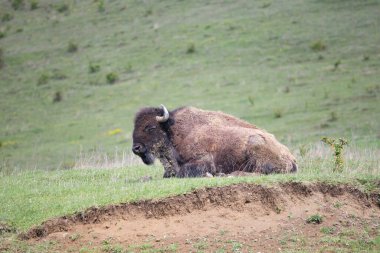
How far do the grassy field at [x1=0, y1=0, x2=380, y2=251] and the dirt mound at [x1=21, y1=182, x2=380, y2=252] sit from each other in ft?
24.2

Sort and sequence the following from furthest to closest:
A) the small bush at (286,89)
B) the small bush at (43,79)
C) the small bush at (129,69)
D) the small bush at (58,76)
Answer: the small bush at (58,76), the small bush at (43,79), the small bush at (129,69), the small bush at (286,89)

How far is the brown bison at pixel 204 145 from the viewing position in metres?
15.4

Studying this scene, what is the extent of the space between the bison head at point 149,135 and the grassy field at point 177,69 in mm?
5386

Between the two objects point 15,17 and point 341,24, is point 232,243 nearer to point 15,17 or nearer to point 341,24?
point 341,24

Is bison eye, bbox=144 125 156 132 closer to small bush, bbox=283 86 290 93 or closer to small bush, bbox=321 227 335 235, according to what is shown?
small bush, bbox=321 227 335 235

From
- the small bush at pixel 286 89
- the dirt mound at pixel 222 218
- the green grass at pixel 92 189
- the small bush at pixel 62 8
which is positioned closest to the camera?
the dirt mound at pixel 222 218

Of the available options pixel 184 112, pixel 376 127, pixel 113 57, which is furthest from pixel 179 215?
pixel 113 57

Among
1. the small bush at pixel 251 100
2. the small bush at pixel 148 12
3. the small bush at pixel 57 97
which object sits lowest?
the small bush at pixel 57 97

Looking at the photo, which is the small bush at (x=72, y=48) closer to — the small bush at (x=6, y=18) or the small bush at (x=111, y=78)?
the small bush at (x=111, y=78)

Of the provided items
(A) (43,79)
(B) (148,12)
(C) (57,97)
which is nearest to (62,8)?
(B) (148,12)

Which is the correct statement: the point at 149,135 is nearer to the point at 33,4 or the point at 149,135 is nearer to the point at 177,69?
the point at 177,69

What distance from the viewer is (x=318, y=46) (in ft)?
149

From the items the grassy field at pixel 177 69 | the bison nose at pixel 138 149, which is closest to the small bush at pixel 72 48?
the grassy field at pixel 177 69

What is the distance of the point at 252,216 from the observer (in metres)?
12.7
